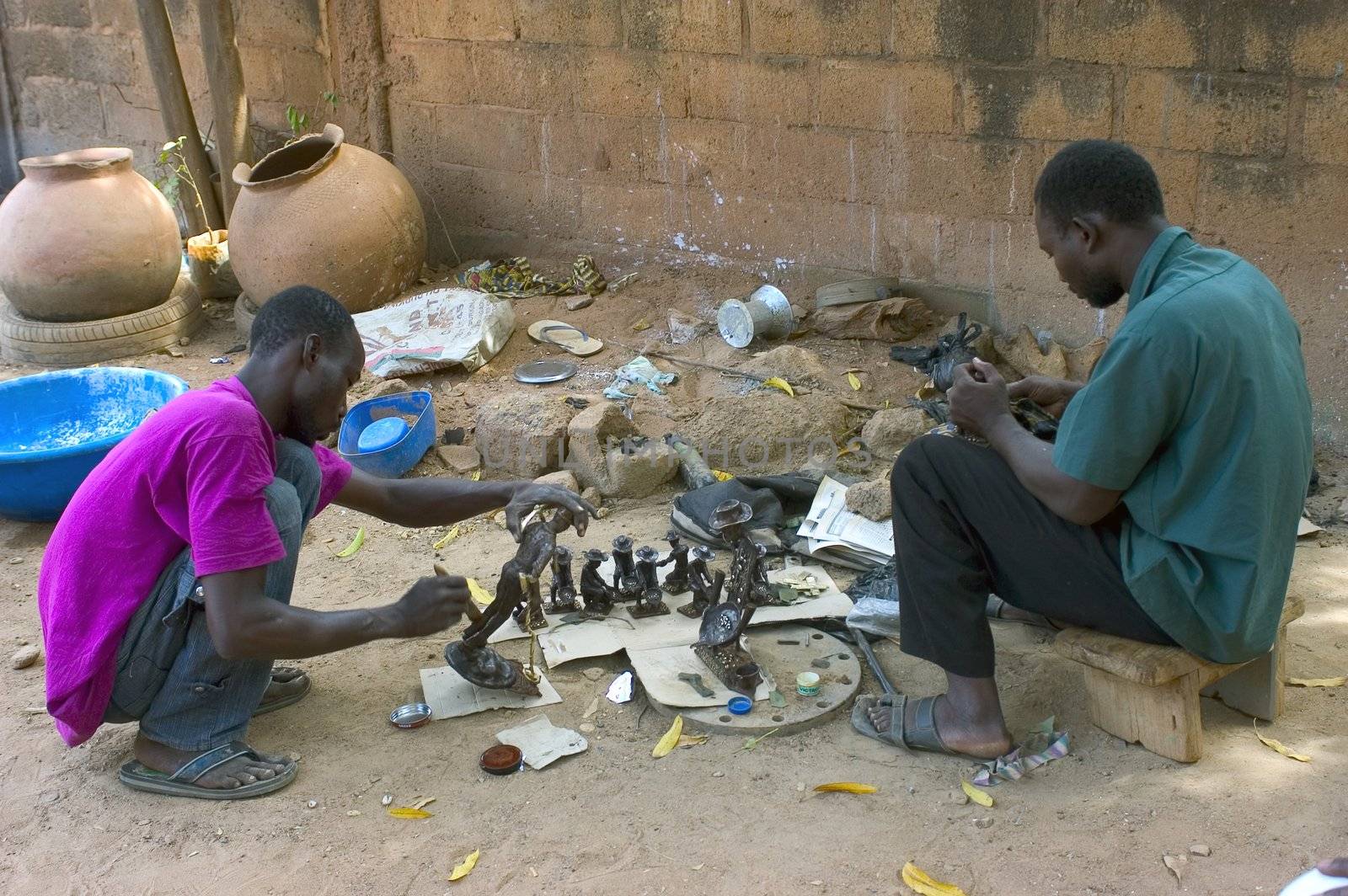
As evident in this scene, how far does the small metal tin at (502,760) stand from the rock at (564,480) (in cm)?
179

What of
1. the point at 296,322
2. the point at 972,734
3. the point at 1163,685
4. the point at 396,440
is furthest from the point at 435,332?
the point at 1163,685

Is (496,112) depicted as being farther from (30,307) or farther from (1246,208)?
(1246,208)

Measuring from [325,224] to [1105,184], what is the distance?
16.4 ft

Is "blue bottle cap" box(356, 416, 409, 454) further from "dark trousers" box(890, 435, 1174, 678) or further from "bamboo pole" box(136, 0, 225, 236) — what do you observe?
"bamboo pole" box(136, 0, 225, 236)

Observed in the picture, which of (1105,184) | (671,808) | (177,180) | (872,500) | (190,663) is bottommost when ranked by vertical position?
(671,808)

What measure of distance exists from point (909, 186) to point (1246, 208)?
A: 1617 millimetres

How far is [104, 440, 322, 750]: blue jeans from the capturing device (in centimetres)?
319

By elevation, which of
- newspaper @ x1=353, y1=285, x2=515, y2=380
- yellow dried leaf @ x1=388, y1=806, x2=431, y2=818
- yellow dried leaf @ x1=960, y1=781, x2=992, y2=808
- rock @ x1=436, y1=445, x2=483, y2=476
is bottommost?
yellow dried leaf @ x1=388, y1=806, x2=431, y2=818

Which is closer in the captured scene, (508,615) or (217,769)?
(217,769)

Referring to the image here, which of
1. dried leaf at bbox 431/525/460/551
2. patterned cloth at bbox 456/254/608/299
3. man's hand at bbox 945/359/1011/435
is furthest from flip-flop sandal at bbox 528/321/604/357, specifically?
man's hand at bbox 945/359/1011/435

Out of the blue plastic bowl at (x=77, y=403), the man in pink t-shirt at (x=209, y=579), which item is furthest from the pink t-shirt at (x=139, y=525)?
the blue plastic bowl at (x=77, y=403)

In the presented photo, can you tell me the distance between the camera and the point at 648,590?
4086 mm

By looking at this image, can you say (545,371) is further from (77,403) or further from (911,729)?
(911,729)

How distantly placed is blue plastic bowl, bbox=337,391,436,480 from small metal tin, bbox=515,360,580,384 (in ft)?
2.06
